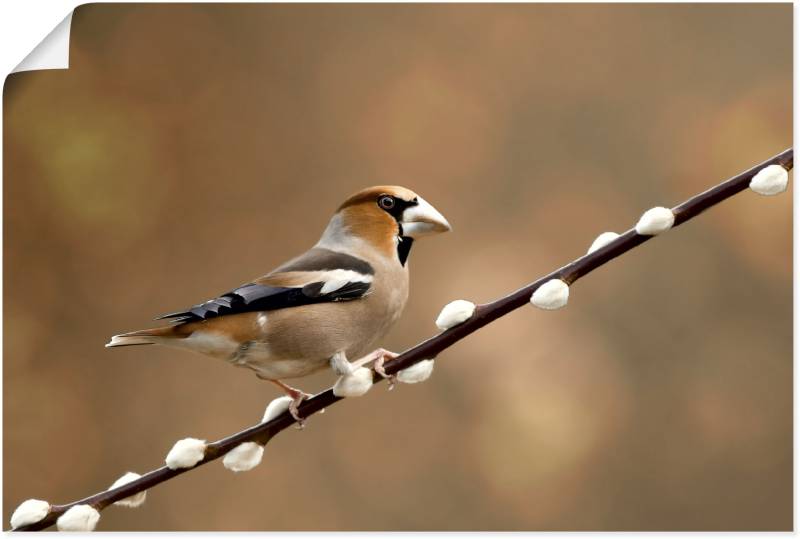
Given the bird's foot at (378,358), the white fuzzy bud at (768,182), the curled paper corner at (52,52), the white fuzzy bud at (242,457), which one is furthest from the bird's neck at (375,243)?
the curled paper corner at (52,52)

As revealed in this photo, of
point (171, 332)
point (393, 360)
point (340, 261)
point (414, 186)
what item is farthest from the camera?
point (414, 186)

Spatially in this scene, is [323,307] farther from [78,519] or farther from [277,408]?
[78,519]

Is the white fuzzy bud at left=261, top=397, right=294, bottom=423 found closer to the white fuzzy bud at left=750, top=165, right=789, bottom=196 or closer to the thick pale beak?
the thick pale beak

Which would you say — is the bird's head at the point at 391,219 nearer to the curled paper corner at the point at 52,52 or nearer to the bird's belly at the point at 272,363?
the bird's belly at the point at 272,363

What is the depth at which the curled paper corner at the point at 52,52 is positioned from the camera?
184 centimetres

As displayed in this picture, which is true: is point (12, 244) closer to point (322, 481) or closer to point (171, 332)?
point (171, 332)

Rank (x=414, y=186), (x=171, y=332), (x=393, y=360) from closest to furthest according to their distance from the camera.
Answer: (x=393, y=360)
(x=171, y=332)
(x=414, y=186)

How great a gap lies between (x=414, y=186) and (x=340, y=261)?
348 millimetres

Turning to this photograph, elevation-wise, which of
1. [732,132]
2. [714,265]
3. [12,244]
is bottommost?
[714,265]

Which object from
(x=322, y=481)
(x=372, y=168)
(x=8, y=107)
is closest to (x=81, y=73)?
(x=8, y=107)

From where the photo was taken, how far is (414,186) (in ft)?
5.93

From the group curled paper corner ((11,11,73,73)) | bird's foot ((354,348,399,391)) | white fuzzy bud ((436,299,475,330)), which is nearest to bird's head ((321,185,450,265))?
bird's foot ((354,348,399,391))

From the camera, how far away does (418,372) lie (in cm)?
120

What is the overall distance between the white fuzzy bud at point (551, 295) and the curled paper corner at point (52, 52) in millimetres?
1143
